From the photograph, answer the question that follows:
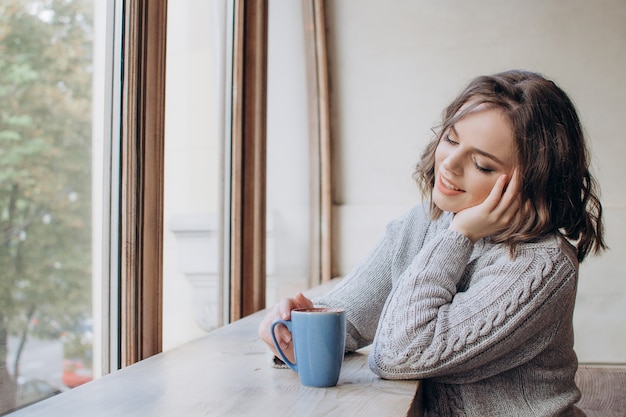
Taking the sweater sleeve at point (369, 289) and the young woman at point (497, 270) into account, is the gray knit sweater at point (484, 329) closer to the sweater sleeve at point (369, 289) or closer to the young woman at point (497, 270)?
the young woman at point (497, 270)

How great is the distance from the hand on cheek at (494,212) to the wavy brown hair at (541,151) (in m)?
0.01

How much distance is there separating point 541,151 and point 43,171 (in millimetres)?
833

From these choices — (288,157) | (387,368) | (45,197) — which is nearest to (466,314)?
(387,368)

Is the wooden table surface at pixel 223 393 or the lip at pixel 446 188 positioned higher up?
the lip at pixel 446 188

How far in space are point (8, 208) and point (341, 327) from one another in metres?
0.52

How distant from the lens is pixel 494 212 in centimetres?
118

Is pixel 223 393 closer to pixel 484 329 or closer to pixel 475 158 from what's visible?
pixel 484 329

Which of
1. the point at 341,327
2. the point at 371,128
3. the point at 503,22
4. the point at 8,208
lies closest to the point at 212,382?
the point at 341,327

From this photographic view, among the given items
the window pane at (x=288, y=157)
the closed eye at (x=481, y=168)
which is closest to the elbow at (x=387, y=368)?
the closed eye at (x=481, y=168)

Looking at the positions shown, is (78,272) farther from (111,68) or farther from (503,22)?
(503,22)

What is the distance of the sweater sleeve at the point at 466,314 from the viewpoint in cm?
107

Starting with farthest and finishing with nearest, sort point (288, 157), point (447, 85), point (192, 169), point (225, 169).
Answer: point (447, 85) → point (288, 157) → point (225, 169) → point (192, 169)

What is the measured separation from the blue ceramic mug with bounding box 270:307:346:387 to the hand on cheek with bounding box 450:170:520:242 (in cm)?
30

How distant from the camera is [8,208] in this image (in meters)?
0.99
